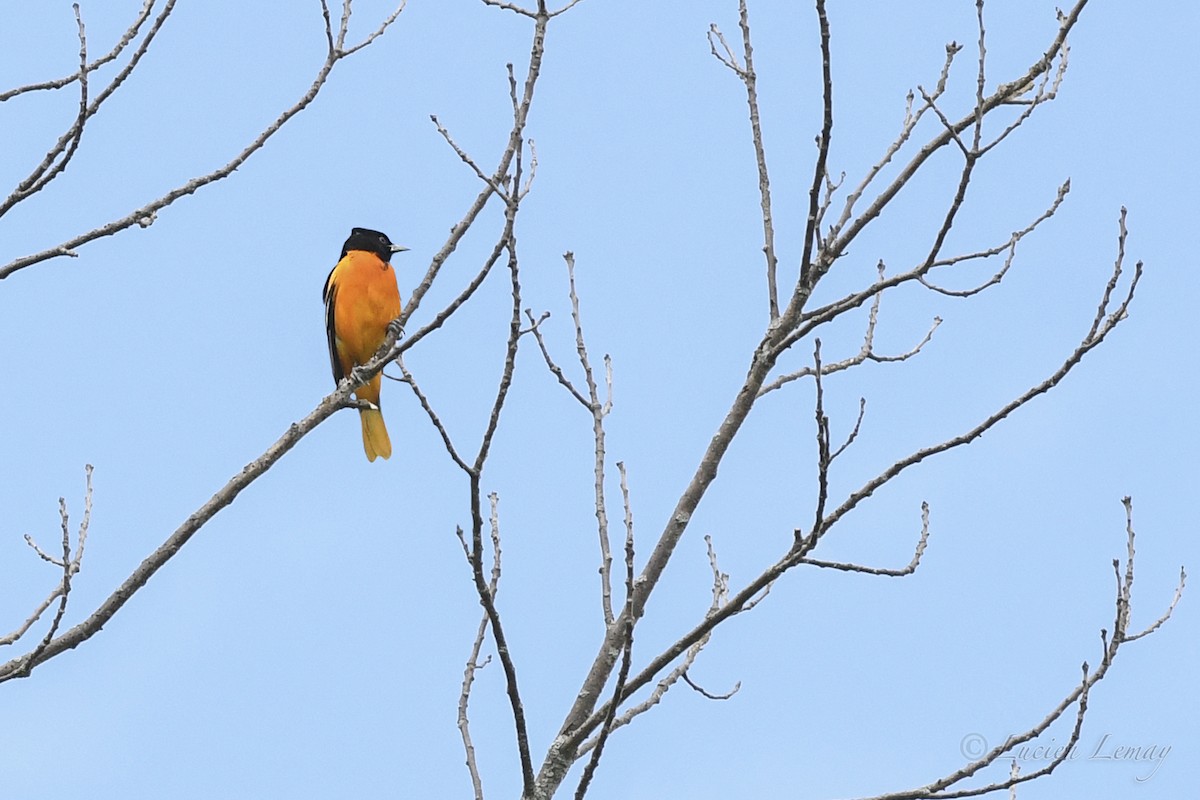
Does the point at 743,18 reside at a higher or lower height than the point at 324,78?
higher

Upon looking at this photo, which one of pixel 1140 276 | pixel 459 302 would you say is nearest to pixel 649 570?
pixel 459 302

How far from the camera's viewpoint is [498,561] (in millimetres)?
3350

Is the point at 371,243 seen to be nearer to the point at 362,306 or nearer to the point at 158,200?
the point at 362,306

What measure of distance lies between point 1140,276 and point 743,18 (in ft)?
4.15

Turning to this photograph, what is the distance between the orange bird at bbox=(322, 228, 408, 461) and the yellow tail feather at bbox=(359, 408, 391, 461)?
190mm

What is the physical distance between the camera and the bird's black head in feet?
27.1

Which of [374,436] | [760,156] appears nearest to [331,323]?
[374,436]

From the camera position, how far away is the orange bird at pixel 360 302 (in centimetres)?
787

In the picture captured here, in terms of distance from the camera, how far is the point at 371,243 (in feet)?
27.3

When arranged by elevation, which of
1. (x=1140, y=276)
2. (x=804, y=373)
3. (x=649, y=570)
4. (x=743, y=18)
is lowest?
(x=649, y=570)

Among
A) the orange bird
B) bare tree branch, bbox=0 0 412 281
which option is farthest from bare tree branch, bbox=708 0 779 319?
the orange bird

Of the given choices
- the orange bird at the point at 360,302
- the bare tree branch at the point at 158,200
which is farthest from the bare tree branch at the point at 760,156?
the orange bird at the point at 360,302

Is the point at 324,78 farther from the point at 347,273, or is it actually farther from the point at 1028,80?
the point at 347,273

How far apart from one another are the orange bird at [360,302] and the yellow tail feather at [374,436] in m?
0.19
